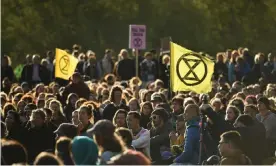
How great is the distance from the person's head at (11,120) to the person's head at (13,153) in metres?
6.92

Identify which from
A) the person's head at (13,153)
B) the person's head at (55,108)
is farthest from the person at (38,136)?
the person's head at (13,153)

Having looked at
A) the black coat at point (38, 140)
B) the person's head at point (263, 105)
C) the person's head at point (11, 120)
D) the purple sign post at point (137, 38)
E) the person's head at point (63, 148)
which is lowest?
the black coat at point (38, 140)

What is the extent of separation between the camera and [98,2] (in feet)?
156

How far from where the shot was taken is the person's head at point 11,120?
19656 mm

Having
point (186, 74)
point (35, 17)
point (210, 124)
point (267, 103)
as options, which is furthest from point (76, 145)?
point (35, 17)

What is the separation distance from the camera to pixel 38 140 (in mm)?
A: 18906

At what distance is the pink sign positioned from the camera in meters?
33.5

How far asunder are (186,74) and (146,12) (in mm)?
23862

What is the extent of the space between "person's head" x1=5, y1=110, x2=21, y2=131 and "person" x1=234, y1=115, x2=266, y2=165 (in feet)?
12.0

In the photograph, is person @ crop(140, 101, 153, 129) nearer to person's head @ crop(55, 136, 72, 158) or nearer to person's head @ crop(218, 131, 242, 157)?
person's head @ crop(218, 131, 242, 157)

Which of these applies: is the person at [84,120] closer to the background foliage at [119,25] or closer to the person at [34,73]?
the person at [34,73]

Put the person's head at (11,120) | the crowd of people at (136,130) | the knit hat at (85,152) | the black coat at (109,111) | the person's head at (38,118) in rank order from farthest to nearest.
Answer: the black coat at (109,111) → the person's head at (11,120) → the person's head at (38,118) → the crowd of people at (136,130) → the knit hat at (85,152)

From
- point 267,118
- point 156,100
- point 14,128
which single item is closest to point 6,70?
point 156,100

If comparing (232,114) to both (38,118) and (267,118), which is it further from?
(38,118)
